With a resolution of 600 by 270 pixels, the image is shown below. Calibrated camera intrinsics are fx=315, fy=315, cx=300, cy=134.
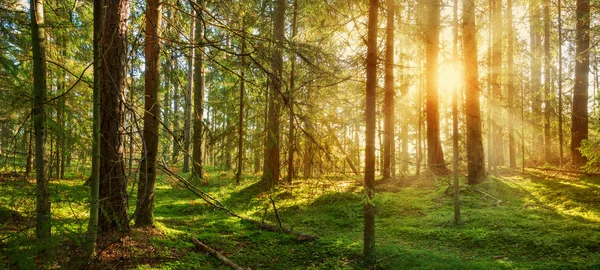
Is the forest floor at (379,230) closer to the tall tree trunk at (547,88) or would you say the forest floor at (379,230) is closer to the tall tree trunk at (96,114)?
the tall tree trunk at (96,114)

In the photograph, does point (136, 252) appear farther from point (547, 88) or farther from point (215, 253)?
point (547, 88)

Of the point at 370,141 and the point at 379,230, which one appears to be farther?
the point at 379,230

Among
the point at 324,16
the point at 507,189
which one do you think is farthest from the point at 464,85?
the point at 324,16

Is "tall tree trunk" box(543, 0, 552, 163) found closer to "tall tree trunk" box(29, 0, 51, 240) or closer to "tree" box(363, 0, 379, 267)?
"tree" box(363, 0, 379, 267)

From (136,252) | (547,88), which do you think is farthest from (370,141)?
(547,88)

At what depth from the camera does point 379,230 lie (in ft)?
26.8

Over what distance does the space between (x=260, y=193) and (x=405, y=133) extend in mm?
11870

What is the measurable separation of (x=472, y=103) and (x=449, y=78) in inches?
76.7

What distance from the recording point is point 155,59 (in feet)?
18.4

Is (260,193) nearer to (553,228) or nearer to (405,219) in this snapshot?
(405,219)

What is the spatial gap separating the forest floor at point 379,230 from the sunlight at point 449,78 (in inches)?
132

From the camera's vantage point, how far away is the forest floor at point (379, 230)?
16.1 ft

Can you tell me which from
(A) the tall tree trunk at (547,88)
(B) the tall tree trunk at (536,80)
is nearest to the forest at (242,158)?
(A) the tall tree trunk at (547,88)

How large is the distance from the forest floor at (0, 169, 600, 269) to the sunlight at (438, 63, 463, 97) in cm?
335
